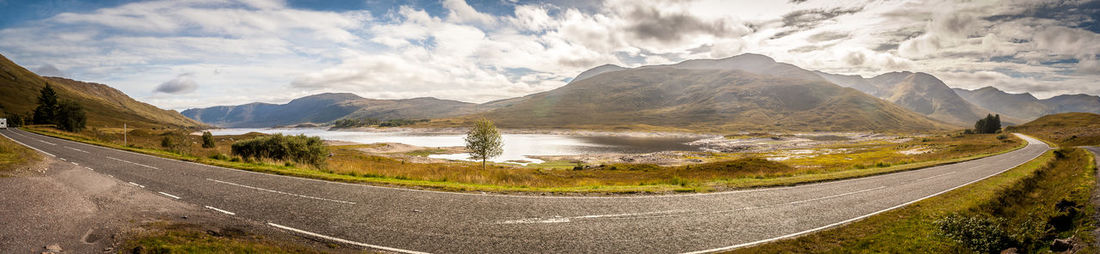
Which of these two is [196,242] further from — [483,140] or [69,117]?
[69,117]

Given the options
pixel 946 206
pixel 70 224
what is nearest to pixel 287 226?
pixel 70 224

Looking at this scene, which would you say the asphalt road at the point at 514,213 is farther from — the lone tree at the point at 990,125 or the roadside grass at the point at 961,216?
the lone tree at the point at 990,125

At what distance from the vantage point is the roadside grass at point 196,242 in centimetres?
757

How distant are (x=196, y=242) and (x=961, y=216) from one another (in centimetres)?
1988

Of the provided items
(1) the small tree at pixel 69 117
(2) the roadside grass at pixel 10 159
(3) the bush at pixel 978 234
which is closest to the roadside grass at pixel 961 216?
(3) the bush at pixel 978 234

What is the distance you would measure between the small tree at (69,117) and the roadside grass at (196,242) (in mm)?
86027

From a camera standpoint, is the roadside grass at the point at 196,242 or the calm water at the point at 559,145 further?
the calm water at the point at 559,145

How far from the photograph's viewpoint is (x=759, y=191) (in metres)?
17.3

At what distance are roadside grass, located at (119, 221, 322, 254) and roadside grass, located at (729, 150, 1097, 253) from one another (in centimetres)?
1073

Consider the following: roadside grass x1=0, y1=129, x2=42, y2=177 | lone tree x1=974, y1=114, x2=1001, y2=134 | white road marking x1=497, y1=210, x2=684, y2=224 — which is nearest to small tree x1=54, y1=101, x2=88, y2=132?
roadside grass x1=0, y1=129, x2=42, y2=177

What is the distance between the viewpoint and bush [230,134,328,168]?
28.6 metres

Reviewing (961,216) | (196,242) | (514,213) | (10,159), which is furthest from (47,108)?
(961,216)

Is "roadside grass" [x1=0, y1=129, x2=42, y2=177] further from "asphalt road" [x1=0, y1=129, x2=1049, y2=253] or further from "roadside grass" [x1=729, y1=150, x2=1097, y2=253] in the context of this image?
"roadside grass" [x1=729, y1=150, x2=1097, y2=253]

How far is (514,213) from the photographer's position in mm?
11586
